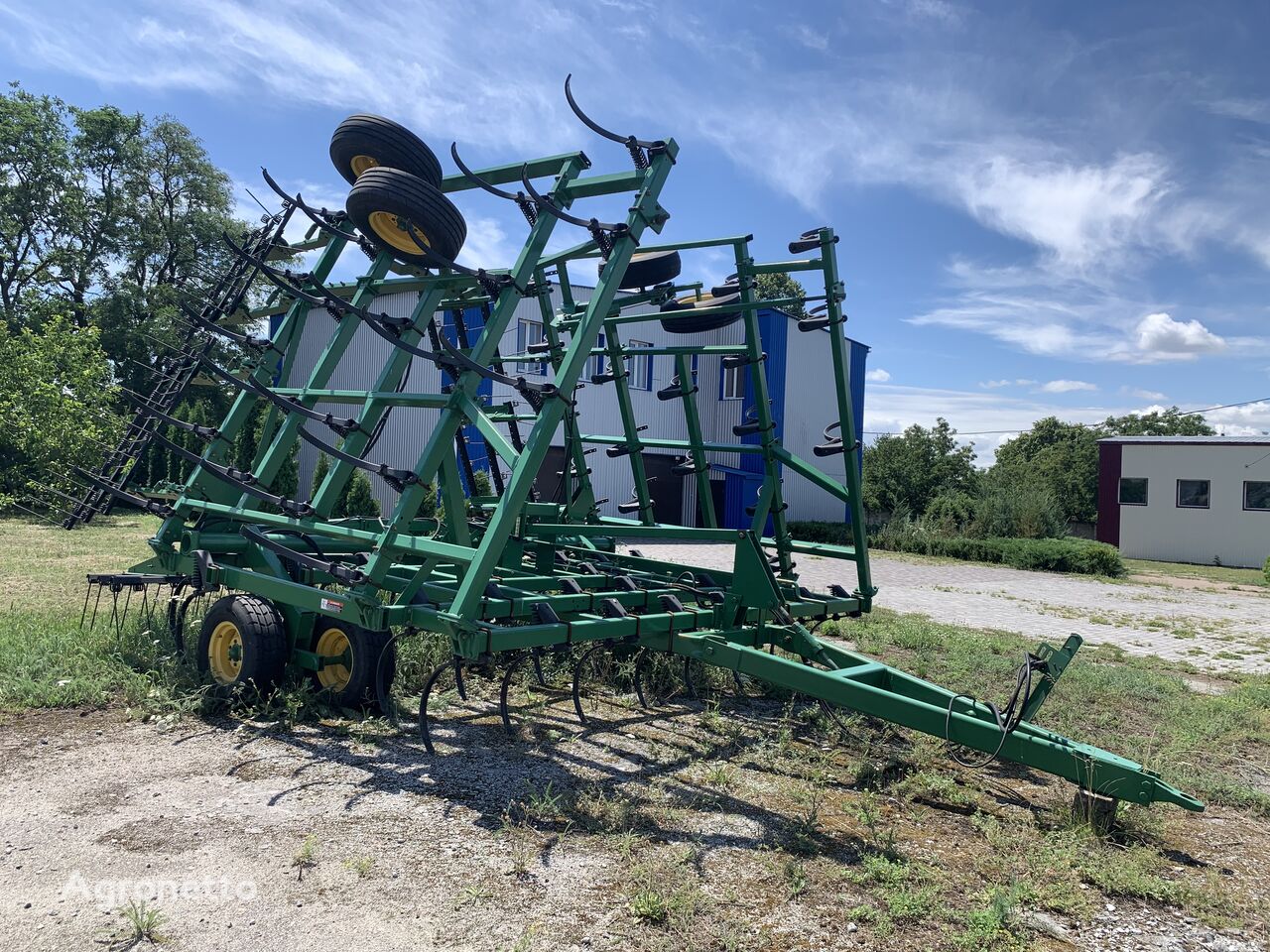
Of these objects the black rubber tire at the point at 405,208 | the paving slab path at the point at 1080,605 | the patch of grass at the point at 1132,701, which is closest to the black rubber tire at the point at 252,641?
the black rubber tire at the point at 405,208

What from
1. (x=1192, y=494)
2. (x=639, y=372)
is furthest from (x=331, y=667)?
(x=1192, y=494)

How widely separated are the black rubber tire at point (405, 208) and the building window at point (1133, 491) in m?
28.3

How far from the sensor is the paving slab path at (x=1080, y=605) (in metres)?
10.8

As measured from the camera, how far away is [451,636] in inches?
160

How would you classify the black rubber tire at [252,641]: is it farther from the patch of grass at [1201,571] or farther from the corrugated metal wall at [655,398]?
the patch of grass at [1201,571]

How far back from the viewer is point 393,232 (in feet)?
18.4

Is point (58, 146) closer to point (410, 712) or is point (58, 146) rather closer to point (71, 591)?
point (71, 591)

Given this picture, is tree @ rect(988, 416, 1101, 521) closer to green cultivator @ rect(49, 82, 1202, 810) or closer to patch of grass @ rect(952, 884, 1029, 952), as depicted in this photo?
green cultivator @ rect(49, 82, 1202, 810)

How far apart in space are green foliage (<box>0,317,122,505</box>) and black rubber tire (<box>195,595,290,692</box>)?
9.38 metres

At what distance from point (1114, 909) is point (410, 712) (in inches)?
154

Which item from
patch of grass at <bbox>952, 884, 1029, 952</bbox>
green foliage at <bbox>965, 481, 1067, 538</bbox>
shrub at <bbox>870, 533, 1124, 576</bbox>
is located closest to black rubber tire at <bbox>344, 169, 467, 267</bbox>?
patch of grass at <bbox>952, 884, 1029, 952</bbox>

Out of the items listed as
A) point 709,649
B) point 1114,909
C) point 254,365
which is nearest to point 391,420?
point 254,365

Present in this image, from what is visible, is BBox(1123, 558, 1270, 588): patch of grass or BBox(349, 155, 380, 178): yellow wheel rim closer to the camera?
BBox(349, 155, 380, 178): yellow wheel rim

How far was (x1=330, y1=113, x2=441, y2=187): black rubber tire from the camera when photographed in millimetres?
6012
